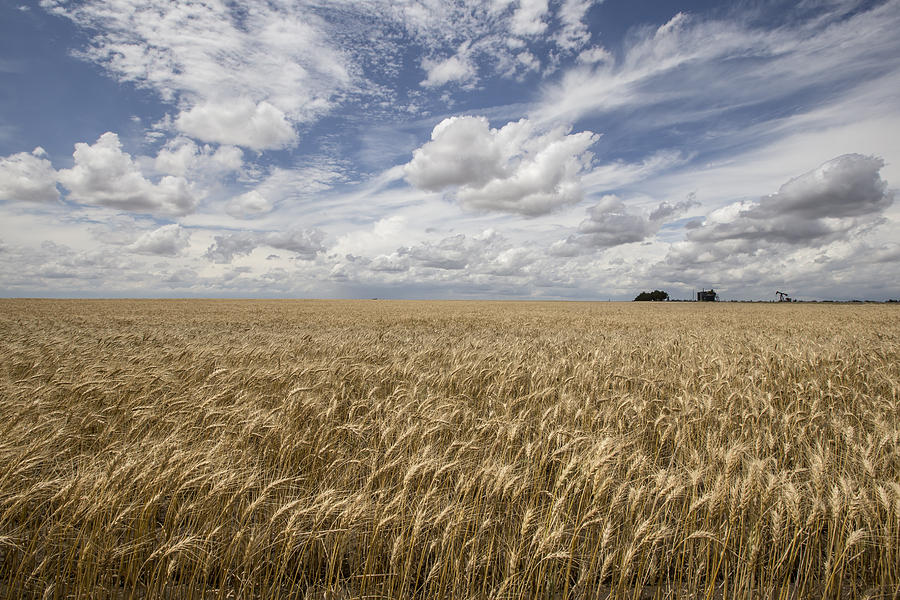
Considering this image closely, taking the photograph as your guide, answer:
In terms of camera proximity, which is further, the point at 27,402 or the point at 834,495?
the point at 27,402

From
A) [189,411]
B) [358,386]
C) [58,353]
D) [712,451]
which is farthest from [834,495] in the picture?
[58,353]

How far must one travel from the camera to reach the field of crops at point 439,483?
2311 millimetres

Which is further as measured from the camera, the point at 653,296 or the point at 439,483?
the point at 653,296

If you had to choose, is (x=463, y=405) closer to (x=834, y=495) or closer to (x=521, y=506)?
(x=521, y=506)

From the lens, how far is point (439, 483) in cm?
313

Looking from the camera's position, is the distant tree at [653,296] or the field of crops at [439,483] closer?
the field of crops at [439,483]

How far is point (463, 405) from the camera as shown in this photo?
17.1 feet

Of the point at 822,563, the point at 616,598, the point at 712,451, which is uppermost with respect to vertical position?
the point at 712,451

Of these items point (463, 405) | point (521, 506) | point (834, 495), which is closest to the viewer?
point (834, 495)

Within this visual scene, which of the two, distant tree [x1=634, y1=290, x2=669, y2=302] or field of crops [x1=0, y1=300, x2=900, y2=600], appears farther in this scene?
distant tree [x1=634, y1=290, x2=669, y2=302]

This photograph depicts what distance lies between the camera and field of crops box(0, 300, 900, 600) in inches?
91.0

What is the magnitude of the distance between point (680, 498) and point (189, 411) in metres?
4.78

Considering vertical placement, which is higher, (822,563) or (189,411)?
(189,411)

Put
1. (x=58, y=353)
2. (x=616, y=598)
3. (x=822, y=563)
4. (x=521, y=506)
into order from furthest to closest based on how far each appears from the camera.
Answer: (x=58, y=353) < (x=521, y=506) < (x=822, y=563) < (x=616, y=598)
